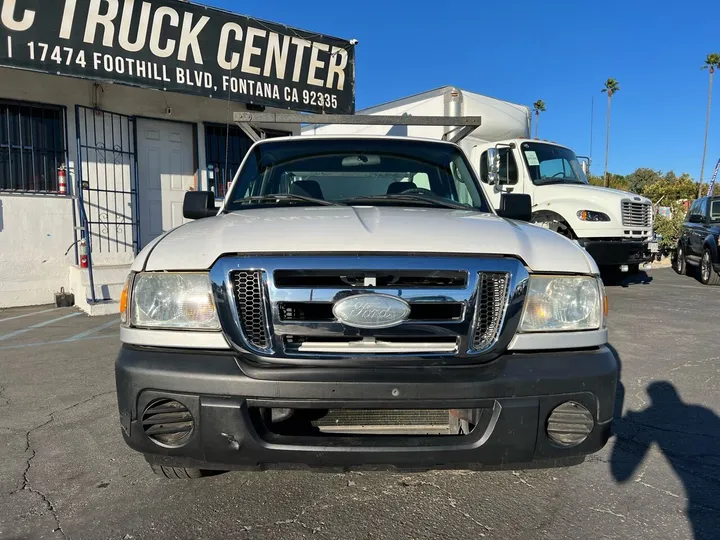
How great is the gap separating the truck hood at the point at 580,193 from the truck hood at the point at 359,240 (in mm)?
6809

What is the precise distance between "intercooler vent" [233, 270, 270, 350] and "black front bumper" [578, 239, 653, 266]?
755 cm

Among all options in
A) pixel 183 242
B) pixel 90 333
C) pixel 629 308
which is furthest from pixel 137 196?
pixel 629 308

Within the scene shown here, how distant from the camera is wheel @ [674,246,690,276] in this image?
500 inches

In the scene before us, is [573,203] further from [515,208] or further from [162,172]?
[162,172]

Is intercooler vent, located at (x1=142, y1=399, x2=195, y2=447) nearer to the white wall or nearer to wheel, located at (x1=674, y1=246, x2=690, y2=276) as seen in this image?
the white wall

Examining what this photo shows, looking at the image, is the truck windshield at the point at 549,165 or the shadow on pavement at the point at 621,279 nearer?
the truck windshield at the point at 549,165

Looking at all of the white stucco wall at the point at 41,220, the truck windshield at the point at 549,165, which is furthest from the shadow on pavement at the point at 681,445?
the white stucco wall at the point at 41,220

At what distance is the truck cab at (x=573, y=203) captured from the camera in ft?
28.0

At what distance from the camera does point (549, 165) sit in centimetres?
920

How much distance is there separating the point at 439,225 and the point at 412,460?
3.30 feet

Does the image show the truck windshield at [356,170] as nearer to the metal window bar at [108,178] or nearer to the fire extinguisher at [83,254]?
the fire extinguisher at [83,254]

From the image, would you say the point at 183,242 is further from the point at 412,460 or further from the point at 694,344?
the point at 694,344

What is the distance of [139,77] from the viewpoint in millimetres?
7871

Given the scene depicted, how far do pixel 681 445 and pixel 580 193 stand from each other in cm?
635
